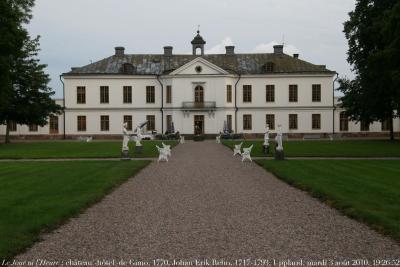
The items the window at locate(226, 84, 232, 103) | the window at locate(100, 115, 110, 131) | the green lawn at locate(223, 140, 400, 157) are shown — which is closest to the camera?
the green lawn at locate(223, 140, 400, 157)

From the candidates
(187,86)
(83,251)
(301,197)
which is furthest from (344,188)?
(187,86)

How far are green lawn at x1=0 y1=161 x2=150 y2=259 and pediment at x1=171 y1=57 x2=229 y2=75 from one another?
34.7 m

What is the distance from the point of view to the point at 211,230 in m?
8.30

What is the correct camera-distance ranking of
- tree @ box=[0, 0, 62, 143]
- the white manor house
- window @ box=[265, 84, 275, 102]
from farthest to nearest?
window @ box=[265, 84, 275, 102], the white manor house, tree @ box=[0, 0, 62, 143]

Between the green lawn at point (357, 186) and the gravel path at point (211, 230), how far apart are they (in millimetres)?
345

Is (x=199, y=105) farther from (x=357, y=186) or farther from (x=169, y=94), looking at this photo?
(x=357, y=186)

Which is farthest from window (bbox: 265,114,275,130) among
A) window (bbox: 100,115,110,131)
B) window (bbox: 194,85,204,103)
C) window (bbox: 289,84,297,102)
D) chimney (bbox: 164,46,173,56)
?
window (bbox: 100,115,110,131)

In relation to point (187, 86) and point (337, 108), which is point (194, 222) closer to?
point (187, 86)

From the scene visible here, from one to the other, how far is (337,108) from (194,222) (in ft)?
162

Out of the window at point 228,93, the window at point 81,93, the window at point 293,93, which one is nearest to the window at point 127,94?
the window at point 81,93

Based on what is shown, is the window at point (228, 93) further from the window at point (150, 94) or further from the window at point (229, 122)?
the window at point (150, 94)

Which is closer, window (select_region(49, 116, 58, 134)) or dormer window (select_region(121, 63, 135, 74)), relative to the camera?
dormer window (select_region(121, 63, 135, 74))

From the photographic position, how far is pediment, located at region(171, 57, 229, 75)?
178 feet

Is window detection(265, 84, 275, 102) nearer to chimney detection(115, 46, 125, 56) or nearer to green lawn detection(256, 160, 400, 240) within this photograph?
chimney detection(115, 46, 125, 56)
